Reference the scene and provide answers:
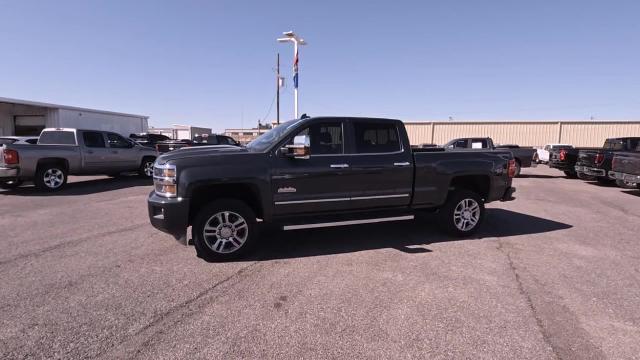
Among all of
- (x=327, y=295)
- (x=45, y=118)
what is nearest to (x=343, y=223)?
(x=327, y=295)

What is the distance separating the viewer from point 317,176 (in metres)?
4.89

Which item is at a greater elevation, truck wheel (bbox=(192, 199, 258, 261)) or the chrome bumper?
the chrome bumper

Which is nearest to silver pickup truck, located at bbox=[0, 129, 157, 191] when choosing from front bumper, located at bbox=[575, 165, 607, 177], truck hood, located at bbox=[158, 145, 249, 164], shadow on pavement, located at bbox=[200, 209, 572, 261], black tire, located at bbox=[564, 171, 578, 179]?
truck hood, located at bbox=[158, 145, 249, 164]

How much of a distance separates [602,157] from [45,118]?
32.6 metres

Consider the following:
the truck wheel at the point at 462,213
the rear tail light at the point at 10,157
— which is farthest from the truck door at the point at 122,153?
the truck wheel at the point at 462,213

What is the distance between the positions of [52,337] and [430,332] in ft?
10.1

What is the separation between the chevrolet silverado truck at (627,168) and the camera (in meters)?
10.4

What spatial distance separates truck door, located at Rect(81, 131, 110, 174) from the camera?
1130 cm

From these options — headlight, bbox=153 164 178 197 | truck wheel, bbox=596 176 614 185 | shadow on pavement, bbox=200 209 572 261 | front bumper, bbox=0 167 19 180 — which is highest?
headlight, bbox=153 164 178 197

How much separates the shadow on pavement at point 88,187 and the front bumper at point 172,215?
288 inches

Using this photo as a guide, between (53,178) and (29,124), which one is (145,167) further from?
(29,124)

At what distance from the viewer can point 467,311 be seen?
3312 millimetres

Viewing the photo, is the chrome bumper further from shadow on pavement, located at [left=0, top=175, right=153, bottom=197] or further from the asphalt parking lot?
the asphalt parking lot

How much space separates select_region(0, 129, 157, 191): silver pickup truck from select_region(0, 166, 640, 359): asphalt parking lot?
176 inches
